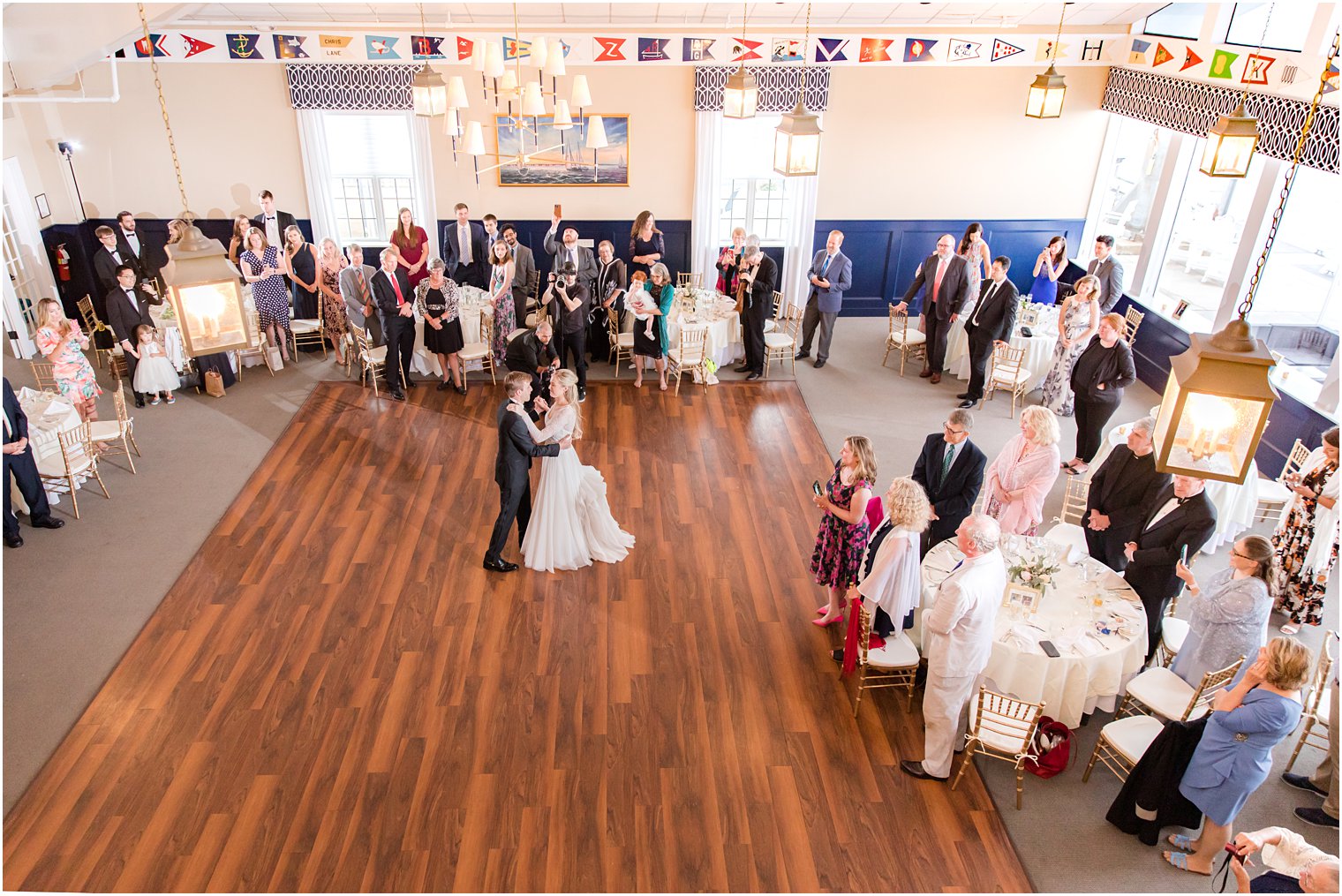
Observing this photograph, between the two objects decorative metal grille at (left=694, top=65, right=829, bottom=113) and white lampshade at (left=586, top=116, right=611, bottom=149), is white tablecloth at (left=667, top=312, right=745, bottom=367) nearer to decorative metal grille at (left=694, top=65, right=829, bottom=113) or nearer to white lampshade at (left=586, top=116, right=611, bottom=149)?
white lampshade at (left=586, top=116, right=611, bottom=149)

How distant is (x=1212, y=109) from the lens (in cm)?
870

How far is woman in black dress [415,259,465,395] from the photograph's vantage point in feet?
28.8

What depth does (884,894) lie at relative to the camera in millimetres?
4145

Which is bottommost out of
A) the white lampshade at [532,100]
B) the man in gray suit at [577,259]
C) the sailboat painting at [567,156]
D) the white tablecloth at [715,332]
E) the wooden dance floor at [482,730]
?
the wooden dance floor at [482,730]

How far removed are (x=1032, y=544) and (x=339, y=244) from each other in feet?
32.2

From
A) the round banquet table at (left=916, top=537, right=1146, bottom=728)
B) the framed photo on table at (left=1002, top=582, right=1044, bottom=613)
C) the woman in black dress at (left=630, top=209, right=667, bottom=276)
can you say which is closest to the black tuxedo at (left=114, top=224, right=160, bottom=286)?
the woman in black dress at (left=630, top=209, right=667, bottom=276)

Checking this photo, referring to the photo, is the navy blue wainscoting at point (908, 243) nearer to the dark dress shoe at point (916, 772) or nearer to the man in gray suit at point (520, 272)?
the man in gray suit at point (520, 272)

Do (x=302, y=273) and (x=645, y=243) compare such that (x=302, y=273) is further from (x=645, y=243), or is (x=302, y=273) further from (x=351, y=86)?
(x=645, y=243)

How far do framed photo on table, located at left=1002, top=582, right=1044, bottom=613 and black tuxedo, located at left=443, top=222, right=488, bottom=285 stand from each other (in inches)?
302

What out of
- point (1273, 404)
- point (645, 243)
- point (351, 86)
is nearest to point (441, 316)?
point (645, 243)

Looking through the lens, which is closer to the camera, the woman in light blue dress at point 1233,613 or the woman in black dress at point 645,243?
the woman in light blue dress at point 1233,613

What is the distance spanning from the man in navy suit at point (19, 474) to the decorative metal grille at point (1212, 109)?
9099 millimetres

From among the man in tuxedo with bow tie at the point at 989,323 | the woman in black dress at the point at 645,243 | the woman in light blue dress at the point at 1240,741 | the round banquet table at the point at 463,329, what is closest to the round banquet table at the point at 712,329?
the woman in black dress at the point at 645,243

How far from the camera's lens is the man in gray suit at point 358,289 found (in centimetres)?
880
